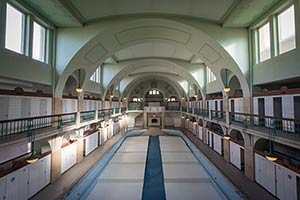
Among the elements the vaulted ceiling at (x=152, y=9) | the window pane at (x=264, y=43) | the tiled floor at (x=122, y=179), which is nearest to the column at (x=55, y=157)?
the tiled floor at (x=122, y=179)

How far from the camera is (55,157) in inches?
383

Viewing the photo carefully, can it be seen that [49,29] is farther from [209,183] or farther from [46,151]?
[209,183]

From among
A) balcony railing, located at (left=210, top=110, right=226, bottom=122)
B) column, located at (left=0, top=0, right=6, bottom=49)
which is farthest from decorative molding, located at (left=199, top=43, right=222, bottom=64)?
column, located at (left=0, top=0, right=6, bottom=49)

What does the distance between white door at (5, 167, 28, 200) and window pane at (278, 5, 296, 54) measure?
12.2 meters

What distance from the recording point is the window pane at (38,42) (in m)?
8.48

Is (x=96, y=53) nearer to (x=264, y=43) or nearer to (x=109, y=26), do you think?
(x=109, y=26)

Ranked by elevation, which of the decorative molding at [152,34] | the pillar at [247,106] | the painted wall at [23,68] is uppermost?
the decorative molding at [152,34]

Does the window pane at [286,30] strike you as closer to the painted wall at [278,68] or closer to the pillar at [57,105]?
the painted wall at [278,68]

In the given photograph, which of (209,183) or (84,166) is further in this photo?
(84,166)

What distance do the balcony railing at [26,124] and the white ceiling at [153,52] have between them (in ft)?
24.7

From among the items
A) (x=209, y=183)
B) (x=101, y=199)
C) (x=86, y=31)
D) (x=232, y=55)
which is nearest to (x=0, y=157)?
(x=101, y=199)

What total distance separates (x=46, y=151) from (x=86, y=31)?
22.6 ft

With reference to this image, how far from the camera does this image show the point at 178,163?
12977 mm

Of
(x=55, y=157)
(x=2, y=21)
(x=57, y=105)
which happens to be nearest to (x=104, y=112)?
(x=57, y=105)
